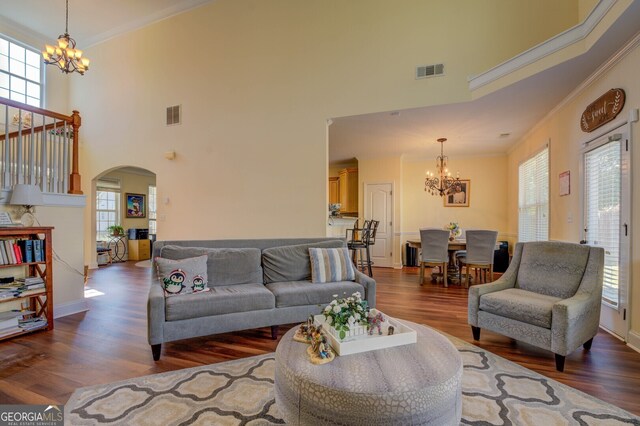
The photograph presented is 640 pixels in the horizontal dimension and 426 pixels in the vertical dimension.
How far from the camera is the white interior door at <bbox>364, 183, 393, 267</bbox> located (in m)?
7.15

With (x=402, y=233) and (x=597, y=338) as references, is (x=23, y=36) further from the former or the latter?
(x=597, y=338)

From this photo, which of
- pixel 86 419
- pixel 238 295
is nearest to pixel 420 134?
pixel 238 295

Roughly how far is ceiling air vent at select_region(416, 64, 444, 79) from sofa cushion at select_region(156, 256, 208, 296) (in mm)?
3725

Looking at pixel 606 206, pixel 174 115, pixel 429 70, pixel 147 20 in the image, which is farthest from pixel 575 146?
pixel 147 20

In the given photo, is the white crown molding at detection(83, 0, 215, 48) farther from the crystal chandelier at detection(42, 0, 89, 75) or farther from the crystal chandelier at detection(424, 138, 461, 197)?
the crystal chandelier at detection(424, 138, 461, 197)

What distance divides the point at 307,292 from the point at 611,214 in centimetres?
311

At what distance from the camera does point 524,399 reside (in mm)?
1923

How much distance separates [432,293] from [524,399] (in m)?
2.75

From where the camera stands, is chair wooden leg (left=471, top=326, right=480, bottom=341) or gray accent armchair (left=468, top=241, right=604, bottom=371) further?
chair wooden leg (left=471, top=326, right=480, bottom=341)

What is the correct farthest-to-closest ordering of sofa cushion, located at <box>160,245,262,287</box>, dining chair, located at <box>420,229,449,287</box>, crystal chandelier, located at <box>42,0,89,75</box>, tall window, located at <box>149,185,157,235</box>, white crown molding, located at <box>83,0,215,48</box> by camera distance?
tall window, located at <box>149,185,157,235</box>, white crown molding, located at <box>83,0,215,48</box>, dining chair, located at <box>420,229,449,287</box>, crystal chandelier, located at <box>42,0,89,75</box>, sofa cushion, located at <box>160,245,262,287</box>

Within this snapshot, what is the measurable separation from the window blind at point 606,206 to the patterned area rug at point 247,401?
1.69m

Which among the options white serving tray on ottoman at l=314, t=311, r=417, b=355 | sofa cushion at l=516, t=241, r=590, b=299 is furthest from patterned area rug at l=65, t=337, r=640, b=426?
sofa cushion at l=516, t=241, r=590, b=299

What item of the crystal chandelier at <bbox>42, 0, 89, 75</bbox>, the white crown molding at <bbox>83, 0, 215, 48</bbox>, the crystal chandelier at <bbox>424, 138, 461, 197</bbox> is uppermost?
the white crown molding at <bbox>83, 0, 215, 48</bbox>

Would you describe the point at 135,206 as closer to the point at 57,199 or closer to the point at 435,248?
the point at 57,199
